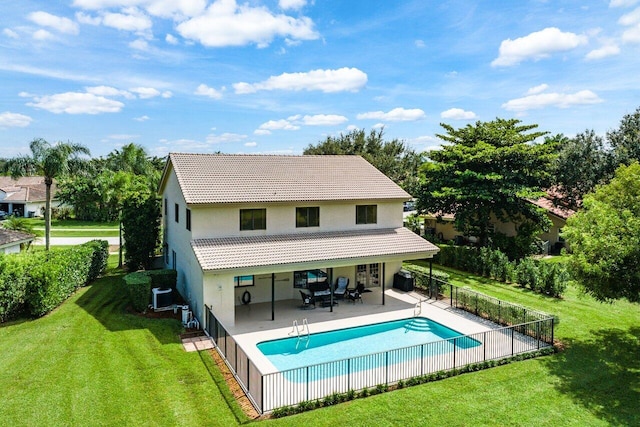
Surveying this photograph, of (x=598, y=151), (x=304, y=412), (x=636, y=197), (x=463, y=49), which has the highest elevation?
(x=463, y=49)

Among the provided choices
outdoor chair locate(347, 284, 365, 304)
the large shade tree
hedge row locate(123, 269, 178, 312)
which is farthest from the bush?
the large shade tree

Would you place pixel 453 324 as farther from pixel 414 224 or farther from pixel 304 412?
pixel 414 224

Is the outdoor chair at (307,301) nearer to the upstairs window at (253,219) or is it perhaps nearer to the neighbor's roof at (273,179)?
the upstairs window at (253,219)

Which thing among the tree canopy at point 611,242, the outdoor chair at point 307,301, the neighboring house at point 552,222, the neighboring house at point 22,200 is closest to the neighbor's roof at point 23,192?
the neighboring house at point 22,200

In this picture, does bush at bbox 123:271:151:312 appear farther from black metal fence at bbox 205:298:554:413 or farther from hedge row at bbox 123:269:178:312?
black metal fence at bbox 205:298:554:413

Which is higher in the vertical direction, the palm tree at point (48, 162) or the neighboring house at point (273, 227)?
the palm tree at point (48, 162)

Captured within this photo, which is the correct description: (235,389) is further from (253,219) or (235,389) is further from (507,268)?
(507,268)

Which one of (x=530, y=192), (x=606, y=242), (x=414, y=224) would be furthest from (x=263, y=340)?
(x=414, y=224)
